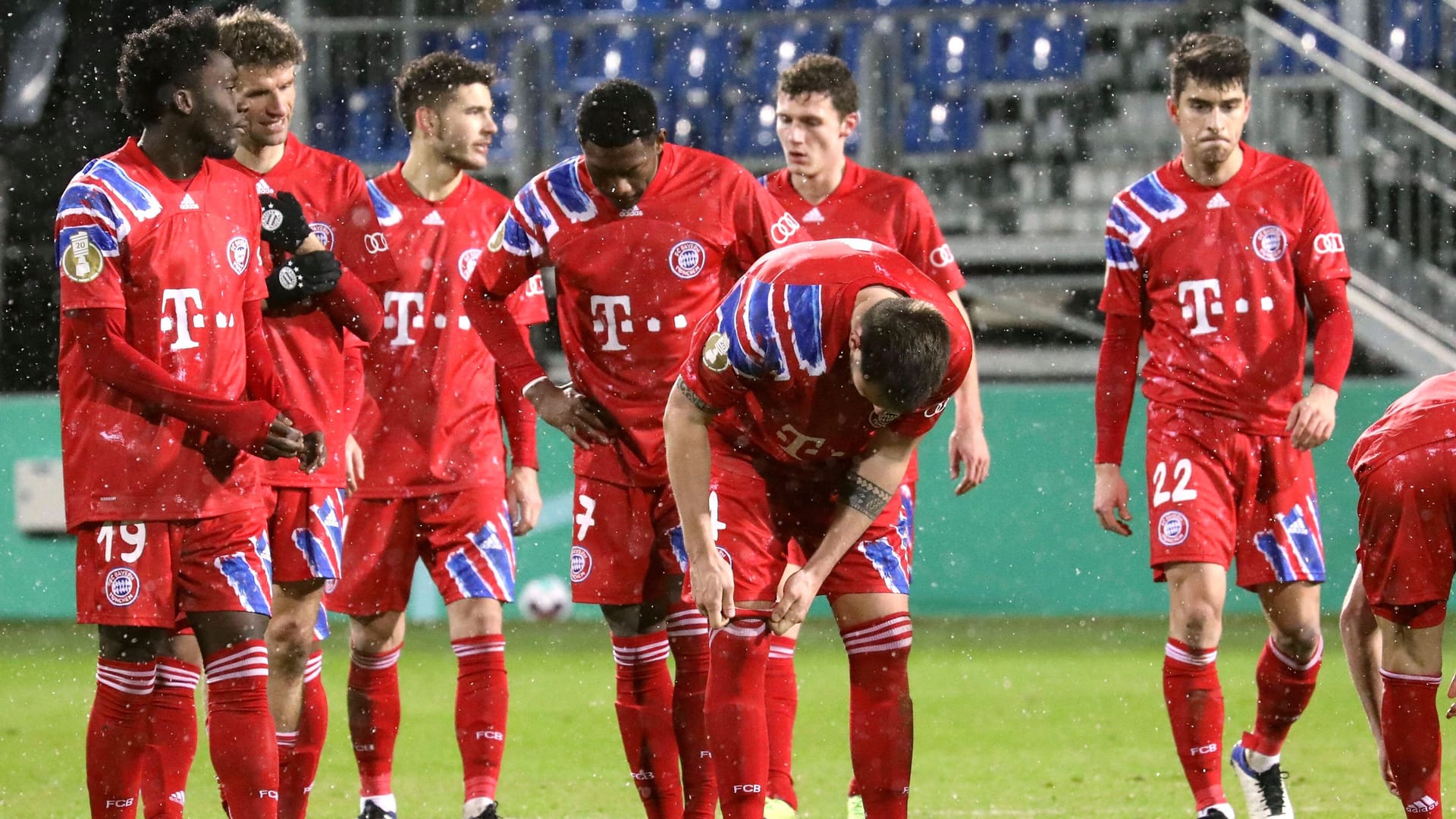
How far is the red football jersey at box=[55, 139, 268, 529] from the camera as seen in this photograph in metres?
3.69

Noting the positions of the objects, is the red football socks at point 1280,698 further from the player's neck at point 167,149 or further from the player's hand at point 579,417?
the player's neck at point 167,149

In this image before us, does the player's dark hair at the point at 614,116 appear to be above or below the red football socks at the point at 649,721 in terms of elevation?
above

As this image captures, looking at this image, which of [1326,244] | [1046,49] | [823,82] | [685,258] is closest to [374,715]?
[685,258]

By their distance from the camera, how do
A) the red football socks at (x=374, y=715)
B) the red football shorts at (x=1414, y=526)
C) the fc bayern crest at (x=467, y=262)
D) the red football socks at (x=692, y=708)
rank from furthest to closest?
the fc bayern crest at (x=467, y=262) < the red football socks at (x=374, y=715) < the red football socks at (x=692, y=708) < the red football shorts at (x=1414, y=526)

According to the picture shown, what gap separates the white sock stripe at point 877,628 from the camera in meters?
3.85

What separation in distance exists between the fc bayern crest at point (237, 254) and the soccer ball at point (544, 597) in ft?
19.5

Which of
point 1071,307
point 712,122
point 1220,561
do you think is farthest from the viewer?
point 712,122

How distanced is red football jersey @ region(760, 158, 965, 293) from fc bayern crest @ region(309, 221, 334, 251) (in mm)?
1411

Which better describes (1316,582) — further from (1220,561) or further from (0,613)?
(0,613)

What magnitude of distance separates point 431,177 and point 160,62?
1608 mm

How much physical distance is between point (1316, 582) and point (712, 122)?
8.88 meters

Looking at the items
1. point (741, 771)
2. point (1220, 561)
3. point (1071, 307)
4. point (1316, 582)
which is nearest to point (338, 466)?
point (741, 771)

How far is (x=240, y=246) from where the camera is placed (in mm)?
3941

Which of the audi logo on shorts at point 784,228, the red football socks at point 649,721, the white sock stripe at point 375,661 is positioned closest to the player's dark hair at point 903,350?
the red football socks at point 649,721
